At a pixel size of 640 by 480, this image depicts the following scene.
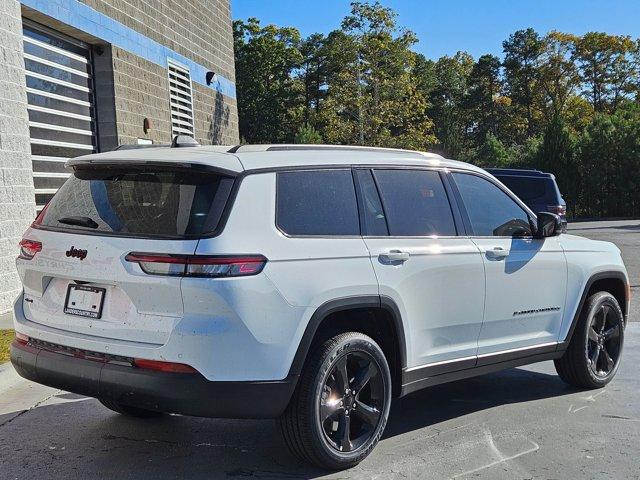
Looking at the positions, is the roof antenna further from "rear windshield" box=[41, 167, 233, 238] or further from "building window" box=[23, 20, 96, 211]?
"building window" box=[23, 20, 96, 211]

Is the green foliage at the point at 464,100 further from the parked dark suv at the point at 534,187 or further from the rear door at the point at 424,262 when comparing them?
the rear door at the point at 424,262

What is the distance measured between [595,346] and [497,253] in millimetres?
1618

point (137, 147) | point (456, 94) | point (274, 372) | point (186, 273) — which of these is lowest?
point (274, 372)

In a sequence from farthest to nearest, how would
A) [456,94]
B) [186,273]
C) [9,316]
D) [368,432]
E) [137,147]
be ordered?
1. [456,94]
2. [9,316]
3. [137,147]
4. [368,432]
5. [186,273]

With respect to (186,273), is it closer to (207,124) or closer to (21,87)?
(21,87)

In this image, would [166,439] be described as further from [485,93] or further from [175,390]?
[485,93]

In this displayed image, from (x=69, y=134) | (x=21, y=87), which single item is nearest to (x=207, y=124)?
(x=69, y=134)

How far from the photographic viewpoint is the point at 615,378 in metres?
6.63

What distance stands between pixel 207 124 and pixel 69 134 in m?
6.05

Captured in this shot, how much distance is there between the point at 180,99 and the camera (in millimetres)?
15758

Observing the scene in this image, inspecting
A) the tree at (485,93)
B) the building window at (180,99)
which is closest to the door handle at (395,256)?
the building window at (180,99)

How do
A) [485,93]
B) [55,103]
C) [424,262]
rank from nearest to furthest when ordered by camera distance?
[424,262], [55,103], [485,93]

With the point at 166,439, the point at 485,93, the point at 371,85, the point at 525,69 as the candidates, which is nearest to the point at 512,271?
the point at 166,439

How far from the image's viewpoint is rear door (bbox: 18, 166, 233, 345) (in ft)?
12.7
